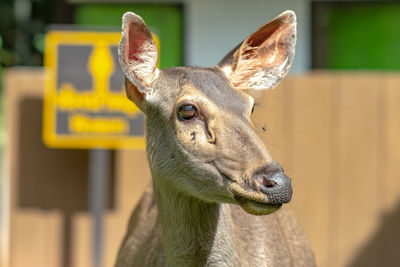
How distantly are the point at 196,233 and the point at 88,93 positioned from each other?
154 inches

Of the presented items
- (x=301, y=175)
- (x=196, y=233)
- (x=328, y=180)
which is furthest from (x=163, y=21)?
(x=196, y=233)

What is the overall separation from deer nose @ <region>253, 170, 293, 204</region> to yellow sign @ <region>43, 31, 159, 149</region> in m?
4.30

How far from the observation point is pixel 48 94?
24.6ft

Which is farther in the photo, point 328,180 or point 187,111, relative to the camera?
point 328,180

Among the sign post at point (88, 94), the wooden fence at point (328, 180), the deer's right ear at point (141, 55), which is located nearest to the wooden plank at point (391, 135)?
the wooden fence at point (328, 180)

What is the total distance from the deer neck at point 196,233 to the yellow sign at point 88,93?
12.0 ft

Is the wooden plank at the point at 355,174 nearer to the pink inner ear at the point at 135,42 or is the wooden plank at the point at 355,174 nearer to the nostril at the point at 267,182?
the pink inner ear at the point at 135,42

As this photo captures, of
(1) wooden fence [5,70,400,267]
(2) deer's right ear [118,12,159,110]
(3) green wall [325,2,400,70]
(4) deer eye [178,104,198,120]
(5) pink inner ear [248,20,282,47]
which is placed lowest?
(1) wooden fence [5,70,400,267]

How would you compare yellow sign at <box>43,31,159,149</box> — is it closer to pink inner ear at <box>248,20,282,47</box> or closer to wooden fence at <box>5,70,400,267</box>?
wooden fence at <box>5,70,400,267</box>

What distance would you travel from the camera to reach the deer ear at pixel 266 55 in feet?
12.6

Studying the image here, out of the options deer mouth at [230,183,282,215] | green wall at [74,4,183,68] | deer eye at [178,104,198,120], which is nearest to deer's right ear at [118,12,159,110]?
deer eye at [178,104,198,120]

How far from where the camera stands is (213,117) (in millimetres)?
3283

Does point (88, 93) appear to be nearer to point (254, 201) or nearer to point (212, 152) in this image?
point (212, 152)

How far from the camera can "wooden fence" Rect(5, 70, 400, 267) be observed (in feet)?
25.7
